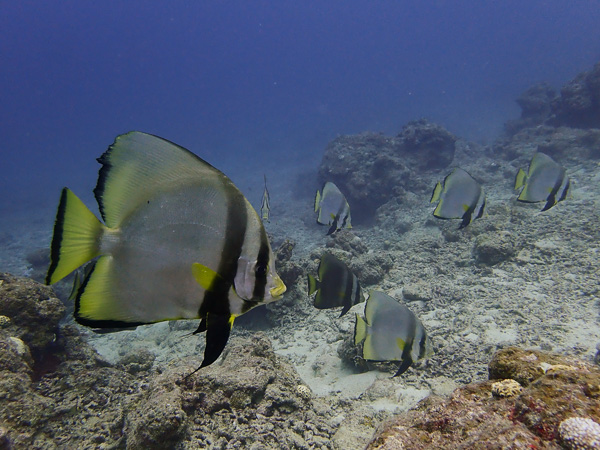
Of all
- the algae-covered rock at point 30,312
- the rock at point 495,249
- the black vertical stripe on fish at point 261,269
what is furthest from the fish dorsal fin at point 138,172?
the rock at point 495,249

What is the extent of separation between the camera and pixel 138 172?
1.11m

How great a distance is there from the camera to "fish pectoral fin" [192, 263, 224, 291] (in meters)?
1.03

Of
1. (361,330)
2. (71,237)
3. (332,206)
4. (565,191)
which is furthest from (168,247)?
(565,191)

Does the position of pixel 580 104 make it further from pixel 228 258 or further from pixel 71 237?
pixel 71 237

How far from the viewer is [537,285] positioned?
18.2ft

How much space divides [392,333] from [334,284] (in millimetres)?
967

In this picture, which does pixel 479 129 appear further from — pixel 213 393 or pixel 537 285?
pixel 213 393

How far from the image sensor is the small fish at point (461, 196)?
418 centimetres

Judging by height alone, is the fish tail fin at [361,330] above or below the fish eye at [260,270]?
below

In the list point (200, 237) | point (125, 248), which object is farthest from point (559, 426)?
point (125, 248)

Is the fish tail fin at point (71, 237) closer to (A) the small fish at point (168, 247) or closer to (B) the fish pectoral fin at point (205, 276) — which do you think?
(A) the small fish at point (168, 247)

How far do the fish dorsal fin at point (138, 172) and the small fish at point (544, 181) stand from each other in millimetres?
4777

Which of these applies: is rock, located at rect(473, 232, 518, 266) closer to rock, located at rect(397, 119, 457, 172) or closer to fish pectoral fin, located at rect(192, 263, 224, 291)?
fish pectoral fin, located at rect(192, 263, 224, 291)

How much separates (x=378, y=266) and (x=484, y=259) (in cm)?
212
